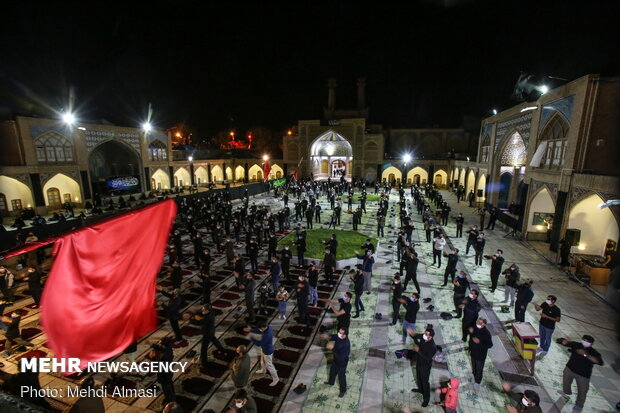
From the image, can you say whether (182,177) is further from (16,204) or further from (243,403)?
(243,403)

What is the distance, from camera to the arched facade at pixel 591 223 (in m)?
12.8

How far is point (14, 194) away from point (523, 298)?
100 ft

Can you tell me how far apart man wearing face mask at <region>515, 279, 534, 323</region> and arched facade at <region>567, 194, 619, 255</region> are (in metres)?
7.75

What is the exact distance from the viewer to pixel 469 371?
6.65m

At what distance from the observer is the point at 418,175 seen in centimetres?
3991

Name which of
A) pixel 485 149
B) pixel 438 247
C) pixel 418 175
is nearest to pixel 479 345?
pixel 438 247

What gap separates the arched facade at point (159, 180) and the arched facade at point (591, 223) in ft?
114

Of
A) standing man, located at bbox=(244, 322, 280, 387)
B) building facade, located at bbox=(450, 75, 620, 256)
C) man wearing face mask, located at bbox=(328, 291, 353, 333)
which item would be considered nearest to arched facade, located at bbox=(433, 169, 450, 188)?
building facade, located at bbox=(450, 75, 620, 256)

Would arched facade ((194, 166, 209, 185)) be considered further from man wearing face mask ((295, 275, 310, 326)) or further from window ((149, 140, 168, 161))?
man wearing face mask ((295, 275, 310, 326))

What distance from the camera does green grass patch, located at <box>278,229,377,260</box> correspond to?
43.9 feet

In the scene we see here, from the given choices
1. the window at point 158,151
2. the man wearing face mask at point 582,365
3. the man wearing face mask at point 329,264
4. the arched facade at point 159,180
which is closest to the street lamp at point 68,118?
the window at point 158,151

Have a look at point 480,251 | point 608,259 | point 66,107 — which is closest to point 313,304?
point 480,251

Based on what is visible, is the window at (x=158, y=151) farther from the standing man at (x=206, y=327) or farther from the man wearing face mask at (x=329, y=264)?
the standing man at (x=206, y=327)

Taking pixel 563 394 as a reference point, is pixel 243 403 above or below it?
above
